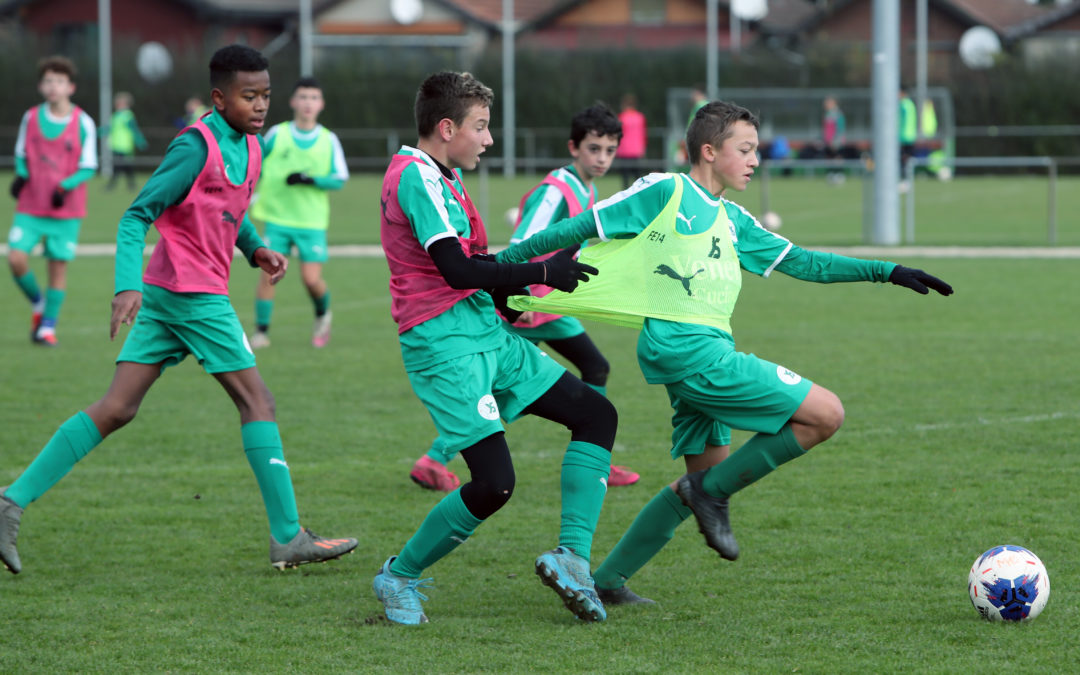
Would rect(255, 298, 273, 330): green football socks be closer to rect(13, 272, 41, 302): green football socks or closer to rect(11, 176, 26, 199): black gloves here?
rect(13, 272, 41, 302): green football socks

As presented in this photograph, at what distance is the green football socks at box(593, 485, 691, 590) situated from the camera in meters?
4.61

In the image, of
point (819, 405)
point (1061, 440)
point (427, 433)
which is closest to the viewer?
point (819, 405)

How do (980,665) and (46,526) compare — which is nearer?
(980,665)

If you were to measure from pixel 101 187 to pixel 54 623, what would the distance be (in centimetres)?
3046

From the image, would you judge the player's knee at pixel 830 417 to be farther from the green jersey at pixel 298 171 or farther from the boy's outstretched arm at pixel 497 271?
the green jersey at pixel 298 171

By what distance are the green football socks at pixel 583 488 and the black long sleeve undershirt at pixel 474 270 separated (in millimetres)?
623

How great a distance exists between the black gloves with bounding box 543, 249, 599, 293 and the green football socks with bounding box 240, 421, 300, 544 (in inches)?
57.6

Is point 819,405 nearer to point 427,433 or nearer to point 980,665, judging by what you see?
point 980,665

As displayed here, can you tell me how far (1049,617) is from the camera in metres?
4.42

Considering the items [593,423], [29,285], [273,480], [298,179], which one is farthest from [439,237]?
[29,285]

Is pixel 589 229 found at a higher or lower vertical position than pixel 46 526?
higher

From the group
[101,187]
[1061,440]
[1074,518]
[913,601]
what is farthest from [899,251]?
[101,187]

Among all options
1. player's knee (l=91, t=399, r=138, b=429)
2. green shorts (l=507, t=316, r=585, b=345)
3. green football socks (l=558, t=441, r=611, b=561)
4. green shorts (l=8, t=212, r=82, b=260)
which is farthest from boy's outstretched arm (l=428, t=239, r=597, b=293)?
green shorts (l=8, t=212, r=82, b=260)

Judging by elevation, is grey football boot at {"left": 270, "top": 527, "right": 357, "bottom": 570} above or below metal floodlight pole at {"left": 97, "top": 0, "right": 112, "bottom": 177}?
below
